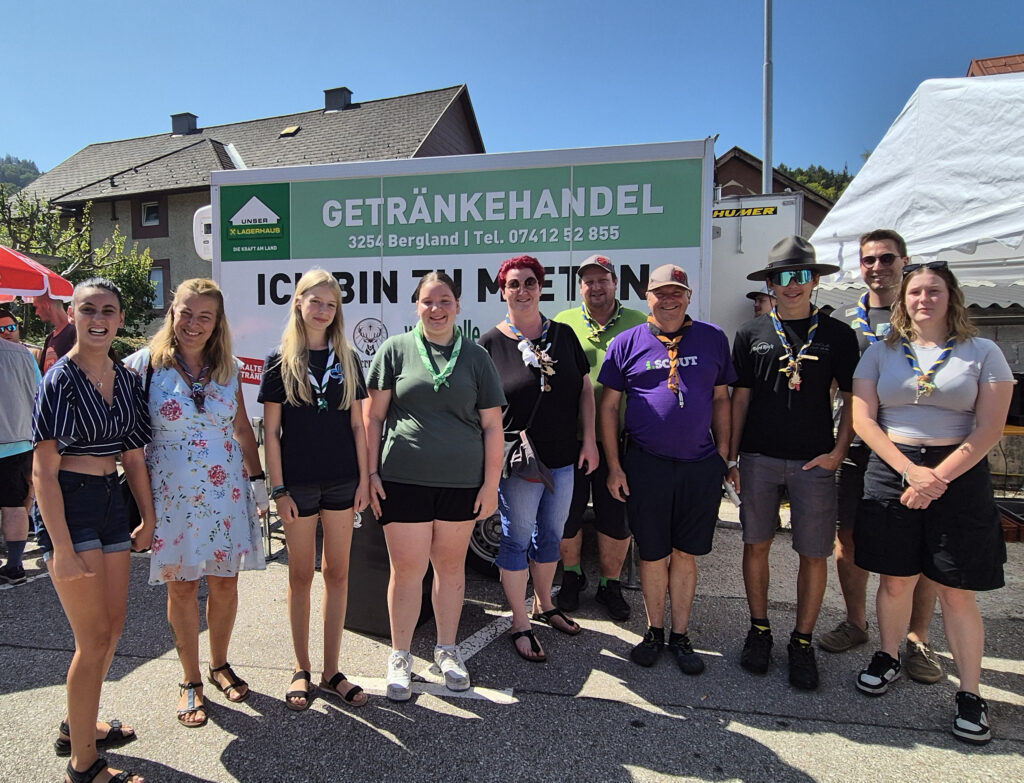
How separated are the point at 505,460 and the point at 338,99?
25115 millimetres

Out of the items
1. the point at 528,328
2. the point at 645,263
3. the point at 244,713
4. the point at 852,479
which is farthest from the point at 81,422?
the point at 852,479

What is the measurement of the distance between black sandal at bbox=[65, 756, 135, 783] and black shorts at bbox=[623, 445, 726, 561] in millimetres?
2307

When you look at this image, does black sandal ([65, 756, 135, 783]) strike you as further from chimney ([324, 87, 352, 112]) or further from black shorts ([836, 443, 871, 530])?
chimney ([324, 87, 352, 112])

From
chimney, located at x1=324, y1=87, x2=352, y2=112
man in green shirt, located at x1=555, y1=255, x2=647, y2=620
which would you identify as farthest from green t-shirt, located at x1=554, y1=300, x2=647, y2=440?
chimney, located at x1=324, y1=87, x2=352, y2=112

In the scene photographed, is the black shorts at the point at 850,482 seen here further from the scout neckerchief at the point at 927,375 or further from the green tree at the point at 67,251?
the green tree at the point at 67,251

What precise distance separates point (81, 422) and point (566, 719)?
2.24 meters

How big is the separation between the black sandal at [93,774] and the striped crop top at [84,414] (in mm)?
1106

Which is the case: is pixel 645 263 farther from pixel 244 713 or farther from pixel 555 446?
pixel 244 713

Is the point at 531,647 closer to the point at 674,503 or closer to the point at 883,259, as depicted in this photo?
the point at 674,503

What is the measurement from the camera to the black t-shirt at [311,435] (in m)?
2.62

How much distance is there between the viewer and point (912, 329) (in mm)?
2764

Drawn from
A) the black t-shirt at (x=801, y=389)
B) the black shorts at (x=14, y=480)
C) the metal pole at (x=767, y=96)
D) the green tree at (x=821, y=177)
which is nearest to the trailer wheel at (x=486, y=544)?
the black t-shirt at (x=801, y=389)

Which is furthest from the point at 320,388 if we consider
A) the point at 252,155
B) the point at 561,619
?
the point at 252,155

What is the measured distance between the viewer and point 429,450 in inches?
107
